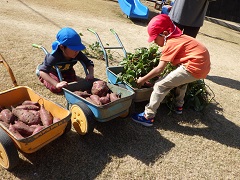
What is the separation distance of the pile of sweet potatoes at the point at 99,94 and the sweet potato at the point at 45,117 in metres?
0.46

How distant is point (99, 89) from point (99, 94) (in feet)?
0.20

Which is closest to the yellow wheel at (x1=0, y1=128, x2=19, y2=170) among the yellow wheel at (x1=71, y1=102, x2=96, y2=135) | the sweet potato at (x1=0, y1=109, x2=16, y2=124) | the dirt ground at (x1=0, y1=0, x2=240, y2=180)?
the dirt ground at (x1=0, y1=0, x2=240, y2=180)

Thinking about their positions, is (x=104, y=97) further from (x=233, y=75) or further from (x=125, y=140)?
(x=233, y=75)

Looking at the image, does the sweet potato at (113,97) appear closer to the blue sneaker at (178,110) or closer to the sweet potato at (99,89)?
the sweet potato at (99,89)

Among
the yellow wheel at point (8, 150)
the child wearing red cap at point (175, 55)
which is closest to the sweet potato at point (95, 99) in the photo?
the child wearing red cap at point (175, 55)

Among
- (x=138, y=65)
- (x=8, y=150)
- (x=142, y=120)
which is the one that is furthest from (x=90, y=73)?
(x=8, y=150)

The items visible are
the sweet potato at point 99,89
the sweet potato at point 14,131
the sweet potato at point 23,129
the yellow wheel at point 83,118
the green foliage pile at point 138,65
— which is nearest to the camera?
the sweet potato at point 14,131

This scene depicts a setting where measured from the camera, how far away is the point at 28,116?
8.23ft

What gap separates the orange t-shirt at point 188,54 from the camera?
2.92m

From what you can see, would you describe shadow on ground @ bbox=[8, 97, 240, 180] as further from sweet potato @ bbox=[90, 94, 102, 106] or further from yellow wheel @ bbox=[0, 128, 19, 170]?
sweet potato @ bbox=[90, 94, 102, 106]

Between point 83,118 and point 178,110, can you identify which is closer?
point 83,118

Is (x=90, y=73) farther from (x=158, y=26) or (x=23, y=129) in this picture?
(x=23, y=129)

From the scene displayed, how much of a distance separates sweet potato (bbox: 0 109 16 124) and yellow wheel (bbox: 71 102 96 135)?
0.62m

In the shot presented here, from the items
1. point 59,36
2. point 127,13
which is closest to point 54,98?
point 59,36
